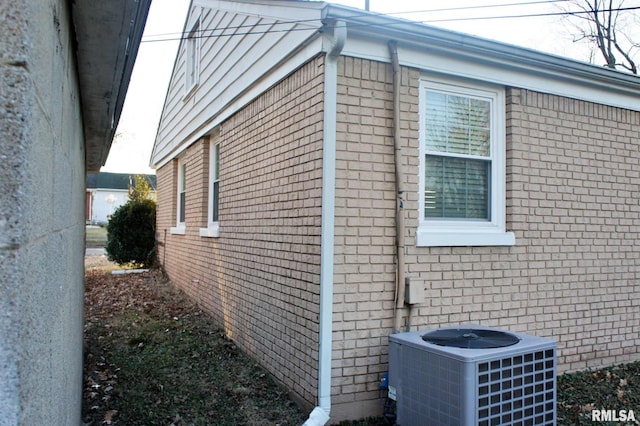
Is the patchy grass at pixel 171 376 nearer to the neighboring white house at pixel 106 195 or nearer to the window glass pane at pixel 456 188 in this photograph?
the window glass pane at pixel 456 188

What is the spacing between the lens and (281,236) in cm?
542

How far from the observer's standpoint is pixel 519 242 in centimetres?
555

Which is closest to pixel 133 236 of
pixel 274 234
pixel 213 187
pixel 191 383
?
pixel 213 187

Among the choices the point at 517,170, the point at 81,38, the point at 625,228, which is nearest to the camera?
the point at 81,38

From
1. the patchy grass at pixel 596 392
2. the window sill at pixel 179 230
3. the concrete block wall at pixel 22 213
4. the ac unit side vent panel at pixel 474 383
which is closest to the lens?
the concrete block wall at pixel 22 213

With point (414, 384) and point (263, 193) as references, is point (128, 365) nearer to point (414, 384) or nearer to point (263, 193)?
point (263, 193)

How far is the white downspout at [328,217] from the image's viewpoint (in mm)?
4387

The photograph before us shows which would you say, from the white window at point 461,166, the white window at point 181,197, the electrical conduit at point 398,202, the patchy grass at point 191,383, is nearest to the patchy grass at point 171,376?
the patchy grass at point 191,383

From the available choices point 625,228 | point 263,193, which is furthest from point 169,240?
point 625,228

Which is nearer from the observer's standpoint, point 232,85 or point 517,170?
point 517,170

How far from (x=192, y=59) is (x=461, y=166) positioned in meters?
7.38

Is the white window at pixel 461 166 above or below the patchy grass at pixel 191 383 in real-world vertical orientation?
above

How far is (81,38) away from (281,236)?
312 centimetres

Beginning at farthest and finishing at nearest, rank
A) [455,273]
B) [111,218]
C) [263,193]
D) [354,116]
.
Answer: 1. [111,218]
2. [263,193]
3. [455,273]
4. [354,116]
